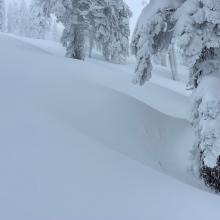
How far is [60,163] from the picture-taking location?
594cm

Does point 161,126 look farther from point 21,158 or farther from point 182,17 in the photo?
point 21,158

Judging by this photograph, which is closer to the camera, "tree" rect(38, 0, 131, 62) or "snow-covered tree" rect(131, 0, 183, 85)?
"snow-covered tree" rect(131, 0, 183, 85)

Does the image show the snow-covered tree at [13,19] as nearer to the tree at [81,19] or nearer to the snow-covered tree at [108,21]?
the snow-covered tree at [108,21]

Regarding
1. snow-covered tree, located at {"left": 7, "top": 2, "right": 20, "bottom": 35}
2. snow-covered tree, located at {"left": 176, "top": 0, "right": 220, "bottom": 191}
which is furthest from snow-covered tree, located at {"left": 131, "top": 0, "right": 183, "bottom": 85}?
snow-covered tree, located at {"left": 7, "top": 2, "right": 20, "bottom": 35}

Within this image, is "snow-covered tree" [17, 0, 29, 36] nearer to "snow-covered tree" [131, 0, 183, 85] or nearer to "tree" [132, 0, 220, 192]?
"snow-covered tree" [131, 0, 183, 85]

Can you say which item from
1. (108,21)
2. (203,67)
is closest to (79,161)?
(203,67)

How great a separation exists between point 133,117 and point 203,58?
3.07m

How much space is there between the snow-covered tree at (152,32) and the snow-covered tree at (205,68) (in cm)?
72

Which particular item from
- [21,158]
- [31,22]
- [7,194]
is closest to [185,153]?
[21,158]

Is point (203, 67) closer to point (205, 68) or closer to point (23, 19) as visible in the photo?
point (205, 68)

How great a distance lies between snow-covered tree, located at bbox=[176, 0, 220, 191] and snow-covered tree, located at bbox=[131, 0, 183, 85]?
72 cm

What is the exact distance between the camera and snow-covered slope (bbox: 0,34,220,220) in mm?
4984

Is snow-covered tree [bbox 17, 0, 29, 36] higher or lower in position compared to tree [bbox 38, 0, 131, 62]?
lower

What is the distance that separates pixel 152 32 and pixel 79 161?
524 centimetres
